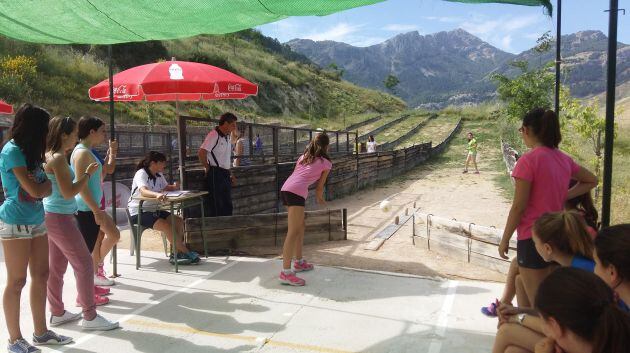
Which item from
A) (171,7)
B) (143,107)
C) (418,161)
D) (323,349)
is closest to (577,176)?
(323,349)

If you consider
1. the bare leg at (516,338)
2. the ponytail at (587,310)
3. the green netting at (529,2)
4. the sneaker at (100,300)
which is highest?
the green netting at (529,2)

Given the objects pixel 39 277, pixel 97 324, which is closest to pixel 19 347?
pixel 39 277

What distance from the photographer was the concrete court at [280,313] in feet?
11.8

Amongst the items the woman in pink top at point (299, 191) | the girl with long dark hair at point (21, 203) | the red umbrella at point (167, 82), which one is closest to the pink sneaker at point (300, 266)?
the woman in pink top at point (299, 191)

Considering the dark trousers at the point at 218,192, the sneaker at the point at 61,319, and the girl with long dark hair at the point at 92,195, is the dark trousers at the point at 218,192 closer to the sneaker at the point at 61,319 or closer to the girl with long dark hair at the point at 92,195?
the girl with long dark hair at the point at 92,195

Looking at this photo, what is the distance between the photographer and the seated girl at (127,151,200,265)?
5.47m

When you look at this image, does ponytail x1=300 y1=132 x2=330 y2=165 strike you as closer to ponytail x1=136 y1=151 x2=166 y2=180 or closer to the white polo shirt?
the white polo shirt

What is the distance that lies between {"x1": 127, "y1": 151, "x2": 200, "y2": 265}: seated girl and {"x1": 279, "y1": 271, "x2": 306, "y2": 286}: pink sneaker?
1306 millimetres

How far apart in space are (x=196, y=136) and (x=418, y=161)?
14248 mm

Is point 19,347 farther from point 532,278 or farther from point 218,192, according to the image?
point 218,192

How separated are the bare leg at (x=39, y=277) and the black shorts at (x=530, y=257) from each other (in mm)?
3348

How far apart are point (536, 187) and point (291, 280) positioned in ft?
8.90

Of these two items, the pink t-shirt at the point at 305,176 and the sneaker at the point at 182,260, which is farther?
the sneaker at the point at 182,260

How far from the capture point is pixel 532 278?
3088 millimetres
